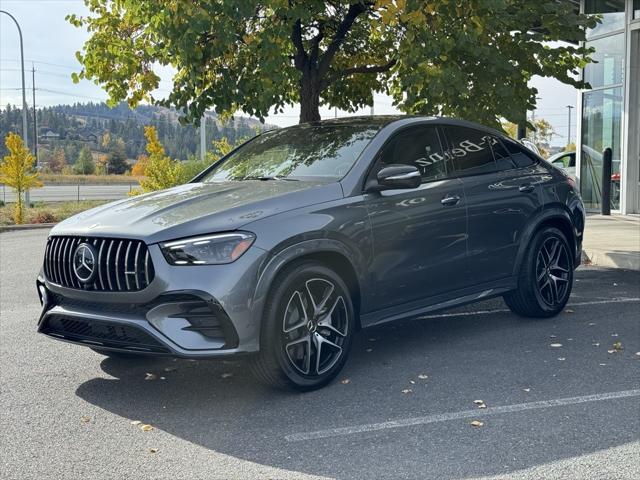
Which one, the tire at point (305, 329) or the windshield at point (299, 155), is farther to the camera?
the windshield at point (299, 155)

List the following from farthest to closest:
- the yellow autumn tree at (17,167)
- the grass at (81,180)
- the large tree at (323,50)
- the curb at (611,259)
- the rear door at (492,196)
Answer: the grass at (81,180), the yellow autumn tree at (17,167), the curb at (611,259), the large tree at (323,50), the rear door at (492,196)

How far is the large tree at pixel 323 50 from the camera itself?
9086 millimetres

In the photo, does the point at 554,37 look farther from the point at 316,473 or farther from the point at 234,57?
the point at 316,473

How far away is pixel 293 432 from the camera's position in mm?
4293

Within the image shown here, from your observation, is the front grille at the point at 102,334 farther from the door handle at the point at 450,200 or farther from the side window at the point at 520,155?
the side window at the point at 520,155

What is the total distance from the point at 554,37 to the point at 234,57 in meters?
4.16

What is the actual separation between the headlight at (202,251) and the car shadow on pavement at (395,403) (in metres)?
0.91

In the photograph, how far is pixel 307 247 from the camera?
4898 mm

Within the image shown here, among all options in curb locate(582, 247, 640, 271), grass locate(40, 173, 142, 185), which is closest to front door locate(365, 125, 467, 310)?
curb locate(582, 247, 640, 271)

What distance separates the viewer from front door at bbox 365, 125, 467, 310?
17.9ft

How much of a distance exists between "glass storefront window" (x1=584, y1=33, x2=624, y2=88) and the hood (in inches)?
590

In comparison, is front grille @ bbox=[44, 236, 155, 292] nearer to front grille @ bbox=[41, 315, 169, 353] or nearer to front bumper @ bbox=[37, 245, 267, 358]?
front bumper @ bbox=[37, 245, 267, 358]

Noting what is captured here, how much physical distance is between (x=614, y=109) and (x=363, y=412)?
1582 centimetres

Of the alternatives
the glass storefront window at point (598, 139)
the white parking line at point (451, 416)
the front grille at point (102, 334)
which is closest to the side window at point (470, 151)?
the white parking line at point (451, 416)
